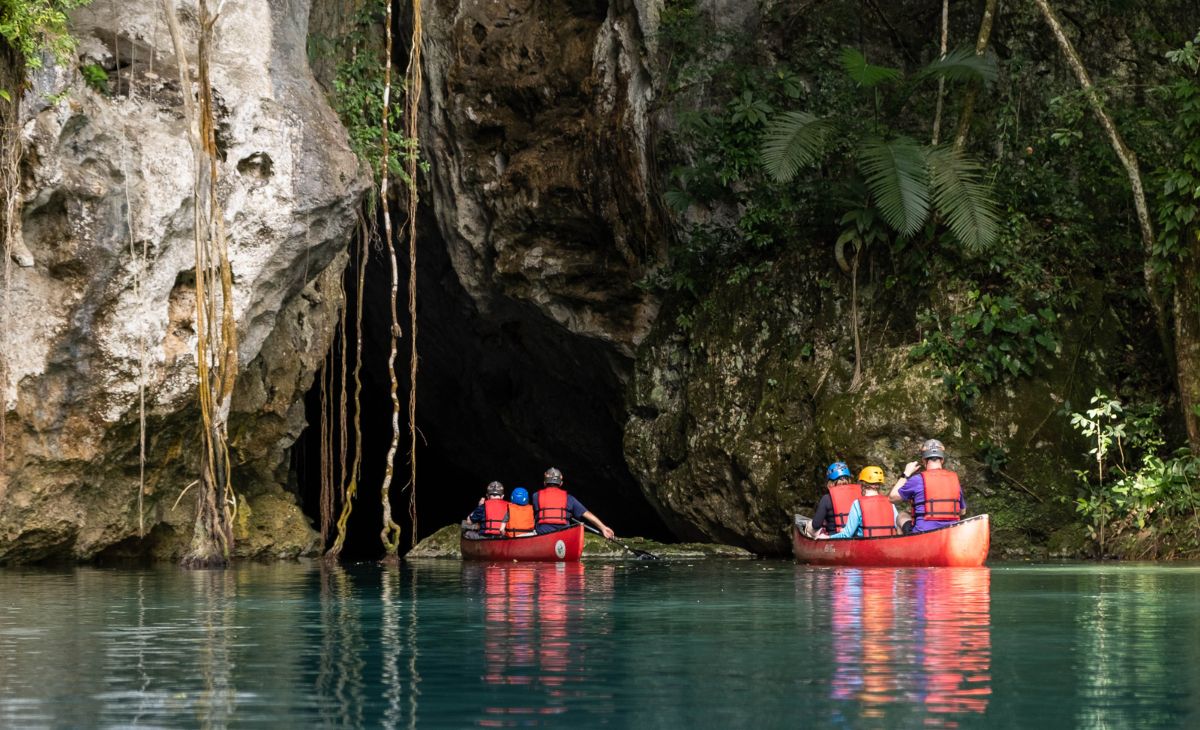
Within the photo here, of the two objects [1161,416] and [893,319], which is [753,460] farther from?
[1161,416]

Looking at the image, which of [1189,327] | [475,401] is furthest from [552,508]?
[475,401]

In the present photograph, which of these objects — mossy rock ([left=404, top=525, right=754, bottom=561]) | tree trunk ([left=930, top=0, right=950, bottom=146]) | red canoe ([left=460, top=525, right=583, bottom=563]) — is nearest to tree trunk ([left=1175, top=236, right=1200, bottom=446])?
tree trunk ([left=930, top=0, right=950, bottom=146])

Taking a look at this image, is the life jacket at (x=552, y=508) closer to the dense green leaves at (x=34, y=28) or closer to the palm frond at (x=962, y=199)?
the palm frond at (x=962, y=199)

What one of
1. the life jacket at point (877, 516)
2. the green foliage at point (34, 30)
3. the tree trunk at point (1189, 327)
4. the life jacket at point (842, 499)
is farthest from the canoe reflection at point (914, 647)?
the green foliage at point (34, 30)

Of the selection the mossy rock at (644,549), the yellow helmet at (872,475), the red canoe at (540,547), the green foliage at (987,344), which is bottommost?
the mossy rock at (644,549)

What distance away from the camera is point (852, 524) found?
15852 millimetres

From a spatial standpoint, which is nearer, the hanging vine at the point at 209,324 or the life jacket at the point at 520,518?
the hanging vine at the point at 209,324

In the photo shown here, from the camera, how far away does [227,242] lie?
18.9m

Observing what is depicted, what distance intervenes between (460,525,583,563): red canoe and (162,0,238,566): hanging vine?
11.3 feet

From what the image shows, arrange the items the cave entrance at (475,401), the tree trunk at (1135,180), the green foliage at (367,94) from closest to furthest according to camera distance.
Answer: the tree trunk at (1135,180) < the green foliage at (367,94) < the cave entrance at (475,401)

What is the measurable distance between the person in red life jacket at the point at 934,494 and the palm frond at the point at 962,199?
4630 mm

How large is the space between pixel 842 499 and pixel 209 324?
7.23 metres

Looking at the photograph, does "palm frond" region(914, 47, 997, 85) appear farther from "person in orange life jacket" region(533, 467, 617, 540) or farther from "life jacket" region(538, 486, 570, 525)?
"life jacket" region(538, 486, 570, 525)

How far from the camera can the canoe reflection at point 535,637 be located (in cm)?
538
